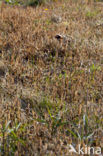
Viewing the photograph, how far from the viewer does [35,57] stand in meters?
3.38

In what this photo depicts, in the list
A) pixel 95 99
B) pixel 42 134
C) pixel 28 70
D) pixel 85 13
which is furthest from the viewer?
pixel 85 13

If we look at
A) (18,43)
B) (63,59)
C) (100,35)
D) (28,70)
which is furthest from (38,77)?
(100,35)

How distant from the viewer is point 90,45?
12.0ft

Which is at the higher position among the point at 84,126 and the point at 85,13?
the point at 85,13

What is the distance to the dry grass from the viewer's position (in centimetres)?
197

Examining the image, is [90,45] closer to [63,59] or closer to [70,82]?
[63,59]

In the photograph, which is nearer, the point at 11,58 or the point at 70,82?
the point at 70,82

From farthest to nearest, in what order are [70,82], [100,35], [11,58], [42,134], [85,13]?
[85,13] → [100,35] → [11,58] → [70,82] → [42,134]

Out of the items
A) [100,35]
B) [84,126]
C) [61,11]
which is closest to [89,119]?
A: [84,126]

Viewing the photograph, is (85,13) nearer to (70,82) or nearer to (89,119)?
(70,82)

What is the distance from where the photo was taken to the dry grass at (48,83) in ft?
6.47

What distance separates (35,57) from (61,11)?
2442mm

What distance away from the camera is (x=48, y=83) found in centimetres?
277

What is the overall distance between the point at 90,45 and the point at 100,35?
2.09 feet
